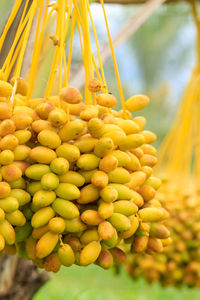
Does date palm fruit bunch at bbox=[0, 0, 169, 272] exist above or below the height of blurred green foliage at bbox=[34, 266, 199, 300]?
above

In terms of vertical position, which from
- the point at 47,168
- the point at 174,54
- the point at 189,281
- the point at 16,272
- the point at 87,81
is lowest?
the point at 189,281

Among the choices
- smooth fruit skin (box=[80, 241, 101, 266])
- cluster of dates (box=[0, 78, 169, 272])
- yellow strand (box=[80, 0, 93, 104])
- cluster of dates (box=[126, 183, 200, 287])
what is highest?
yellow strand (box=[80, 0, 93, 104])

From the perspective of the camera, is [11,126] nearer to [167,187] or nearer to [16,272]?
[16,272]

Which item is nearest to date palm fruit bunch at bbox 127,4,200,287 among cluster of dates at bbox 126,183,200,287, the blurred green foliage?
cluster of dates at bbox 126,183,200,287

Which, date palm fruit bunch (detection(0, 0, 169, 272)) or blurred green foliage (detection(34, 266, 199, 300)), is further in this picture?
blurred green foliage (detection(34, 266, 199, 300))

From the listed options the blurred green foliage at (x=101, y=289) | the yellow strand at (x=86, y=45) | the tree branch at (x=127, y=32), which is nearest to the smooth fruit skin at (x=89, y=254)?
the yellow strand at (x=86, y=45)

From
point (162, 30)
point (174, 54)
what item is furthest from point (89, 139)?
point (174, 54)

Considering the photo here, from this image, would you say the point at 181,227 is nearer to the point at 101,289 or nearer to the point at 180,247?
Result: the point at 180,247

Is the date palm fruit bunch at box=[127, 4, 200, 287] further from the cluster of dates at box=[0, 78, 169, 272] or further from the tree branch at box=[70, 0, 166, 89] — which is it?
the cluster of dates at box=[0, 78, 169, 272]

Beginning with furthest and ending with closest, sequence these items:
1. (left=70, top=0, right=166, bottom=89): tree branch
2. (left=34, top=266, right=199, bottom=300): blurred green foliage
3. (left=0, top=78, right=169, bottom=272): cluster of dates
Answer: (left=34, top=266, right=199, bottom=300): blurred green foliage
(left=70, top=0, right=166, bottom=89): tree branch
(left=0, top=78, right=169, bottom=272): cluster of dates

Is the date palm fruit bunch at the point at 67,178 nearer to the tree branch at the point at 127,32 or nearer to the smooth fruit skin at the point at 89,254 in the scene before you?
the smooth fruit skin at the point at 89,254
